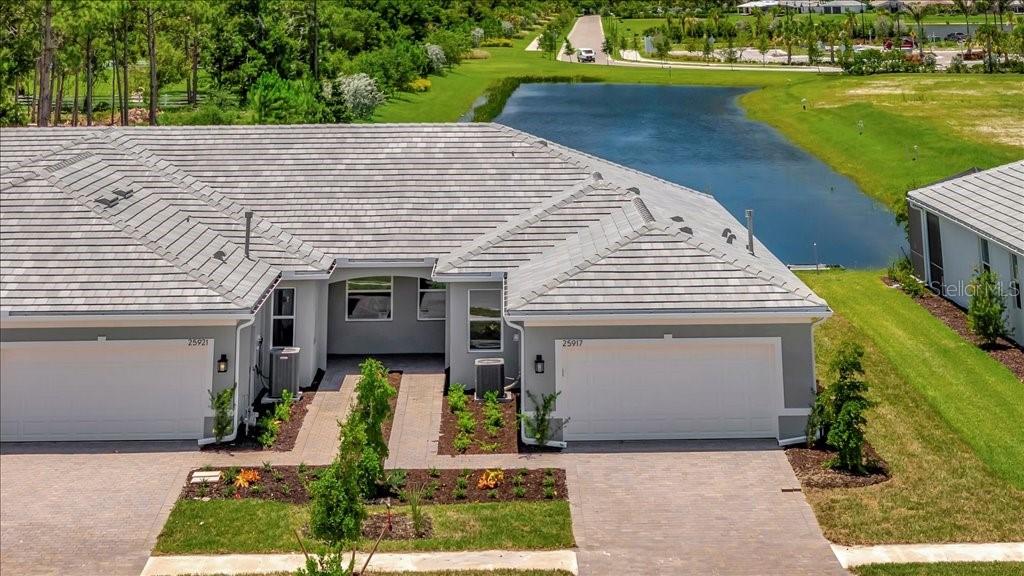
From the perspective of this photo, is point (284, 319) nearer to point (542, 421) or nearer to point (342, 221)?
point (342, 221)

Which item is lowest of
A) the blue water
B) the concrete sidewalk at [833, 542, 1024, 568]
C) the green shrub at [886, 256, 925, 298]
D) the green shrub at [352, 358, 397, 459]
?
the concrete sidewalk at [833, 542, 1024, 568]

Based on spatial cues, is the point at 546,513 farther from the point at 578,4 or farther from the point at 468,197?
the point at 578,4

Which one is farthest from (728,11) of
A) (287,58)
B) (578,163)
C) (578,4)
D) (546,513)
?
(546,513)

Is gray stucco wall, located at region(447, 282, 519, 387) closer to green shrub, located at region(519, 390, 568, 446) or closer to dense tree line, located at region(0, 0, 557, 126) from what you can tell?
green shrub, located at region(519, 390, 568, 446)

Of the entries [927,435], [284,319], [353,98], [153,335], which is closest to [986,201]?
[927,435]

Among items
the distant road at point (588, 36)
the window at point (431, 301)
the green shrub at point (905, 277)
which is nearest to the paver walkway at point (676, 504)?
the window at point (431, 301)

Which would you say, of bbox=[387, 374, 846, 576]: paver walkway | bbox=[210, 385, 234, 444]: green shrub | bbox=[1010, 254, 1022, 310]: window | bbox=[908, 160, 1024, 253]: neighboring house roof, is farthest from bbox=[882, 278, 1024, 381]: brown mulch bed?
bbox=[210, 385, 234, 444]: green shrub

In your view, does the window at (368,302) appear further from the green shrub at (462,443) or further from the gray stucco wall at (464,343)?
the green shrub at (462,443)
